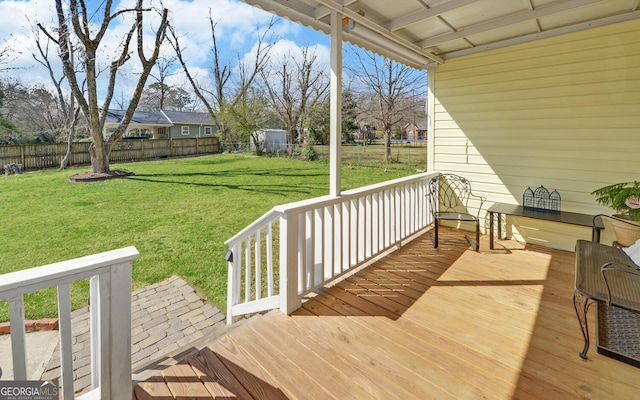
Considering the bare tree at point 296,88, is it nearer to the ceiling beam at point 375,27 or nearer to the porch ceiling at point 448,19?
the ceiling beam at point 375,27

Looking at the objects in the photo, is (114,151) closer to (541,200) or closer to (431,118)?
(431,118)

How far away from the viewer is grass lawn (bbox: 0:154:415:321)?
4.36 metres

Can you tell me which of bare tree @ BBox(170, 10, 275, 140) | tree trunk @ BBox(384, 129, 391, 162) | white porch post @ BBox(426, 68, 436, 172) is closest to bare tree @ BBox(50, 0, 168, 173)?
bare tree @ BBox(170, 10, 275, 140)

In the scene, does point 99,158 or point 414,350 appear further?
point 99,158

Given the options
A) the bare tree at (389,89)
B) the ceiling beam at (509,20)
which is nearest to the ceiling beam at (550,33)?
the ceiling beam at (509,20)

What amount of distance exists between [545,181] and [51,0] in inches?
530

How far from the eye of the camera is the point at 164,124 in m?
21.2

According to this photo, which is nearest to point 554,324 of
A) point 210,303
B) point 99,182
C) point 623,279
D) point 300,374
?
point 623,279

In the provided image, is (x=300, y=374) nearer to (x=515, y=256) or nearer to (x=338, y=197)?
(x=338, y=197)

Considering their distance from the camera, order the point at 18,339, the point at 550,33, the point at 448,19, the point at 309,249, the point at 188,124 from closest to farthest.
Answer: the point at 18,339
the point at 309,249
the point at 448,19
the point at 550,33
the point at 188,124

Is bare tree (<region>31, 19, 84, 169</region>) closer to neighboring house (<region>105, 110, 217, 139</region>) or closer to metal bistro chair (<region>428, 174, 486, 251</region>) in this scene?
neighboring house (<region>105, 110, 217, 139</region>)

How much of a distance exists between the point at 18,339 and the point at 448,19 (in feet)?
12.1

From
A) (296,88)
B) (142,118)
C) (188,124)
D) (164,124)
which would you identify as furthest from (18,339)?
(188,124)

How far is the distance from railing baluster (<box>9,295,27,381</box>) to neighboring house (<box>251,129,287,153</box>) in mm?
14441
